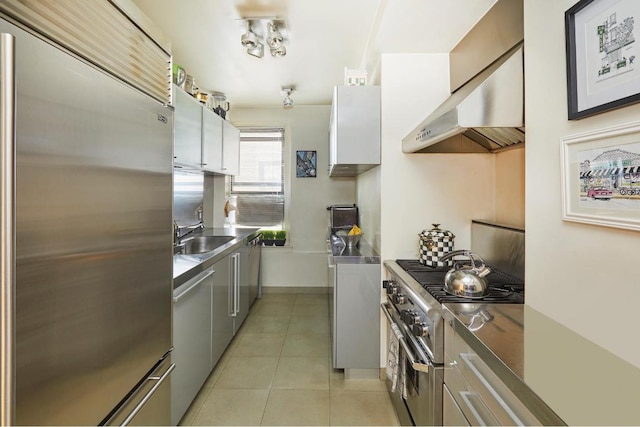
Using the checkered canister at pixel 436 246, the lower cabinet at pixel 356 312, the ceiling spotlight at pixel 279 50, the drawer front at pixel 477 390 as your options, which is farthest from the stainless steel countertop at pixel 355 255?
the ceiling spotlight at pixel 279 50

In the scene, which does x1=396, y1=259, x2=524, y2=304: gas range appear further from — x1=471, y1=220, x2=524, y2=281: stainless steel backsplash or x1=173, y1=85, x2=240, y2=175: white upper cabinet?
x1=173, y1=85, x2=240, y2=175: white upper cabinet

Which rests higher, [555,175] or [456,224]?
[555,175]

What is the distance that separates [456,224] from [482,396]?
61.5 inches

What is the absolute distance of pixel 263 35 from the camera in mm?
2535

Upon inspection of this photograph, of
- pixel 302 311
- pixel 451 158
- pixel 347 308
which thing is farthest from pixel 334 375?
pixel 451 158

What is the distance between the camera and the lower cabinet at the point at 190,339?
1716 mm

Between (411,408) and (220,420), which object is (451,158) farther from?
(220,420)

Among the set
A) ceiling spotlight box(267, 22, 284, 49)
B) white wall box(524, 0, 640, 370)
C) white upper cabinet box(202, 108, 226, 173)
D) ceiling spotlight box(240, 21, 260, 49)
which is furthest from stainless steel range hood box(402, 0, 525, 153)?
white upper cabinet box(202, 108, 226, 173)

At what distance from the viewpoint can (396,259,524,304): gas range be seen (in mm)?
1415

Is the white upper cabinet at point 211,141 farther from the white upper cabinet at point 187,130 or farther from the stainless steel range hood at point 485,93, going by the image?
the stainless steel range hood at point 485,93

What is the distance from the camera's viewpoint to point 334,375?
2.44 metres

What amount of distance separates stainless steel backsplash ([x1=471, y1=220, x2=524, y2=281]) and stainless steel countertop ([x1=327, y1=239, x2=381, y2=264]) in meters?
0.71

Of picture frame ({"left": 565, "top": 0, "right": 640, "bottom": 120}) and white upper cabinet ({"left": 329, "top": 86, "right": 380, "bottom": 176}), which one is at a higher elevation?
white upper cabinet ({"left": 329, "top": 86, "right": 380, "bottom": 176})

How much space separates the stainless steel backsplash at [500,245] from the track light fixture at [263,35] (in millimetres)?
2026
